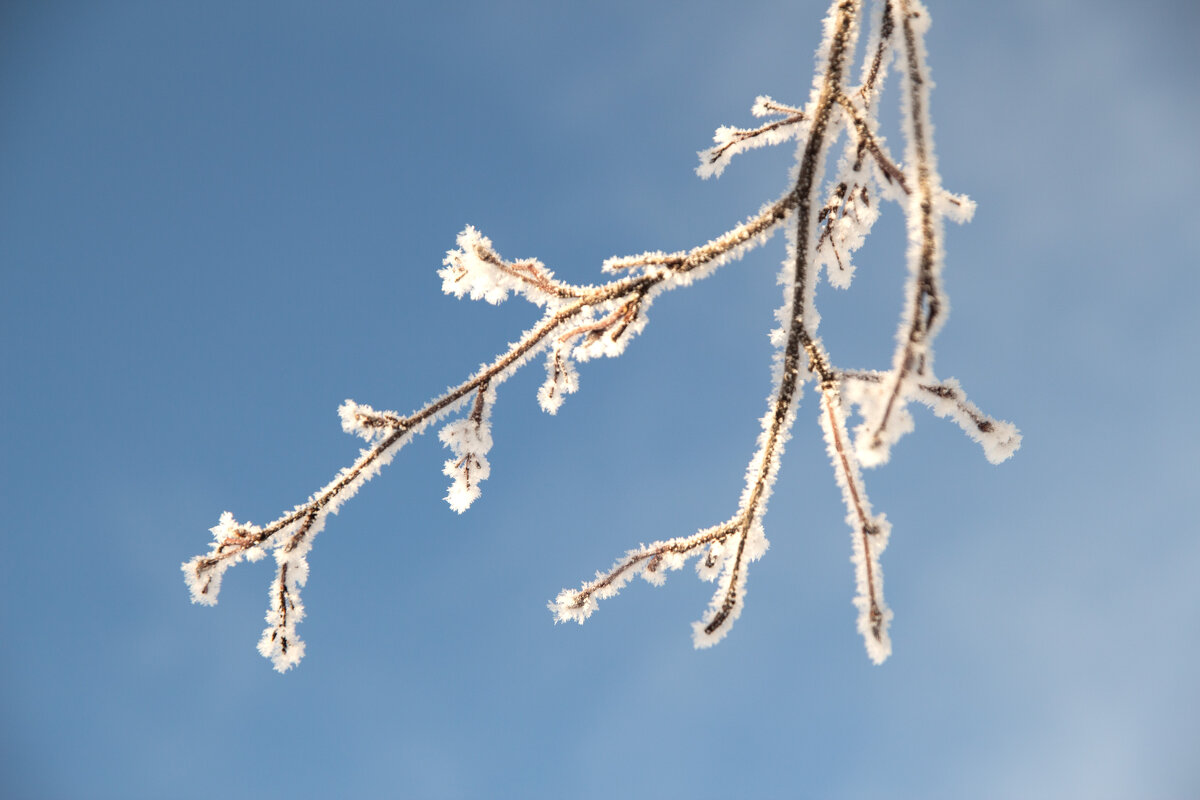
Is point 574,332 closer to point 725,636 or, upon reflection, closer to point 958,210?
point 725,636

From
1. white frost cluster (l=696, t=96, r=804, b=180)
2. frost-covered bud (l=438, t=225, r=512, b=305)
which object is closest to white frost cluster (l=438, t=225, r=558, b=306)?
frost-covered bud (l=438, t=225, r=512, b=305)

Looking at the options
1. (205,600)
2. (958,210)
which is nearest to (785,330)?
(958,210)

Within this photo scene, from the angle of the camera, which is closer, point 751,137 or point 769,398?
point 769,398

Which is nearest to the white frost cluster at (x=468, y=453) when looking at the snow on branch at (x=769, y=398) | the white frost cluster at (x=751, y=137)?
the snow on branch at (x=769, y=398)

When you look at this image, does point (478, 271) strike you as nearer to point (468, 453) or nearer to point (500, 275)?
point (500, 275)

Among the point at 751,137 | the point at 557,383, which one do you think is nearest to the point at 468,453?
the point at 557,383

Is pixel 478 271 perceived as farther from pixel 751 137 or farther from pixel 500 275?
pixel 751 137

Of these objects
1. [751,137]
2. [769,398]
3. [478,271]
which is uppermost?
[751,137]

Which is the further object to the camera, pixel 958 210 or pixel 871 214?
pixel 871 214

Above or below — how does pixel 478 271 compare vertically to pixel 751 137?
below

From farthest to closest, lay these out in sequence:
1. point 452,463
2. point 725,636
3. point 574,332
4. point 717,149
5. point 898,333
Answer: point 717,149, point 452,463, point 574,332, point 725,636, point 898,333

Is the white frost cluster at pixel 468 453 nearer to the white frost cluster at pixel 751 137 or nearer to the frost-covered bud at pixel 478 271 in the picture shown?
the frost-covered bud at pixel 478 271
